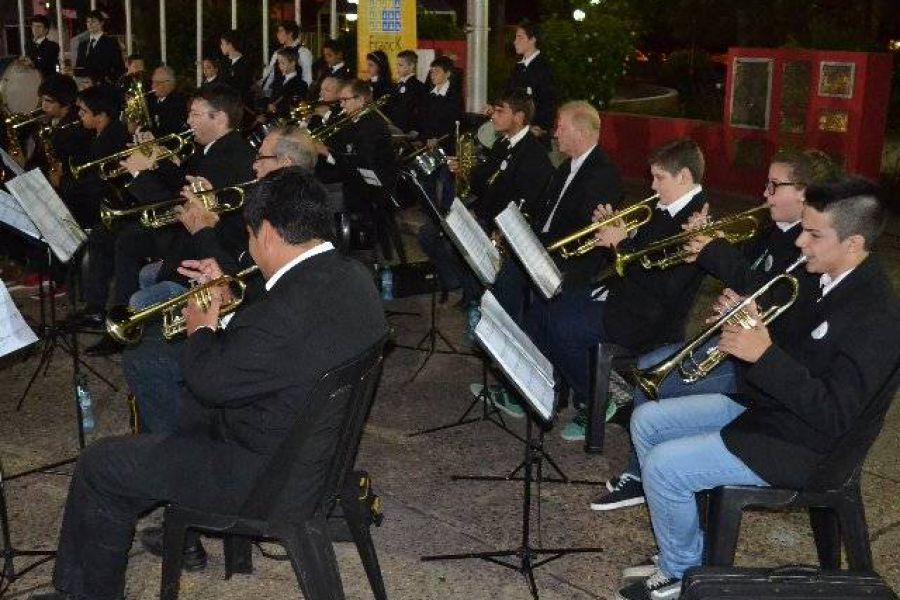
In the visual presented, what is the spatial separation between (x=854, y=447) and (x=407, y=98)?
881cm

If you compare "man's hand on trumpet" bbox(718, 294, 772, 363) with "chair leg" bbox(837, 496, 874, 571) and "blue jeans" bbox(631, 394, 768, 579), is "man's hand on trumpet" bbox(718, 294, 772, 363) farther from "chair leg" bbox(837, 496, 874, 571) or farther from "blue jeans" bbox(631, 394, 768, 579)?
"chair leg" bbox(837, 496, 874, 571)

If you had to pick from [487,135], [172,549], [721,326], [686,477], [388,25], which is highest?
[388,25]

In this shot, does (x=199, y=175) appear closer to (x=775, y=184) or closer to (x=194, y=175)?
(x=194, y=175)

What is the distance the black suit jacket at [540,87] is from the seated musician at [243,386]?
7109mm

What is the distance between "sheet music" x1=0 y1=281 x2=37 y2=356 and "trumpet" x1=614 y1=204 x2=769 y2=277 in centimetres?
281

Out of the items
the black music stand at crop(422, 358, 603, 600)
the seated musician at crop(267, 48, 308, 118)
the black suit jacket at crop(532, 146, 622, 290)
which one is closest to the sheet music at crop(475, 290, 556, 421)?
the black music stand at crop(422, 358, 603, 600)

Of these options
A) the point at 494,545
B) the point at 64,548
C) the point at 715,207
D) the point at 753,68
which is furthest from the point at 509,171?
the point at 753,68

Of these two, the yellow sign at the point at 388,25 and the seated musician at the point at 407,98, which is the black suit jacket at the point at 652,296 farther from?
the yellow sign at the point at 388,25

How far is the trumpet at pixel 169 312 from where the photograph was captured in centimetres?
401

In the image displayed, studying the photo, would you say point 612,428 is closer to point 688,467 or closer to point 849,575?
point 688,467

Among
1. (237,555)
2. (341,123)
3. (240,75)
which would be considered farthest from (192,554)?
(240,75)

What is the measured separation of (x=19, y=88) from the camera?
1052 cm

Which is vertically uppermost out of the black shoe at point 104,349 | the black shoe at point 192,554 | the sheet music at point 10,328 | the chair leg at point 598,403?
the sheet music at point 10,328

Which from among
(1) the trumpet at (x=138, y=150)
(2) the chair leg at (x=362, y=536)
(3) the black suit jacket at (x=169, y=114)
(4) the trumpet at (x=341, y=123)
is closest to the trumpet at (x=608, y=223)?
(2) the chair leg at (x=362, y=536)
